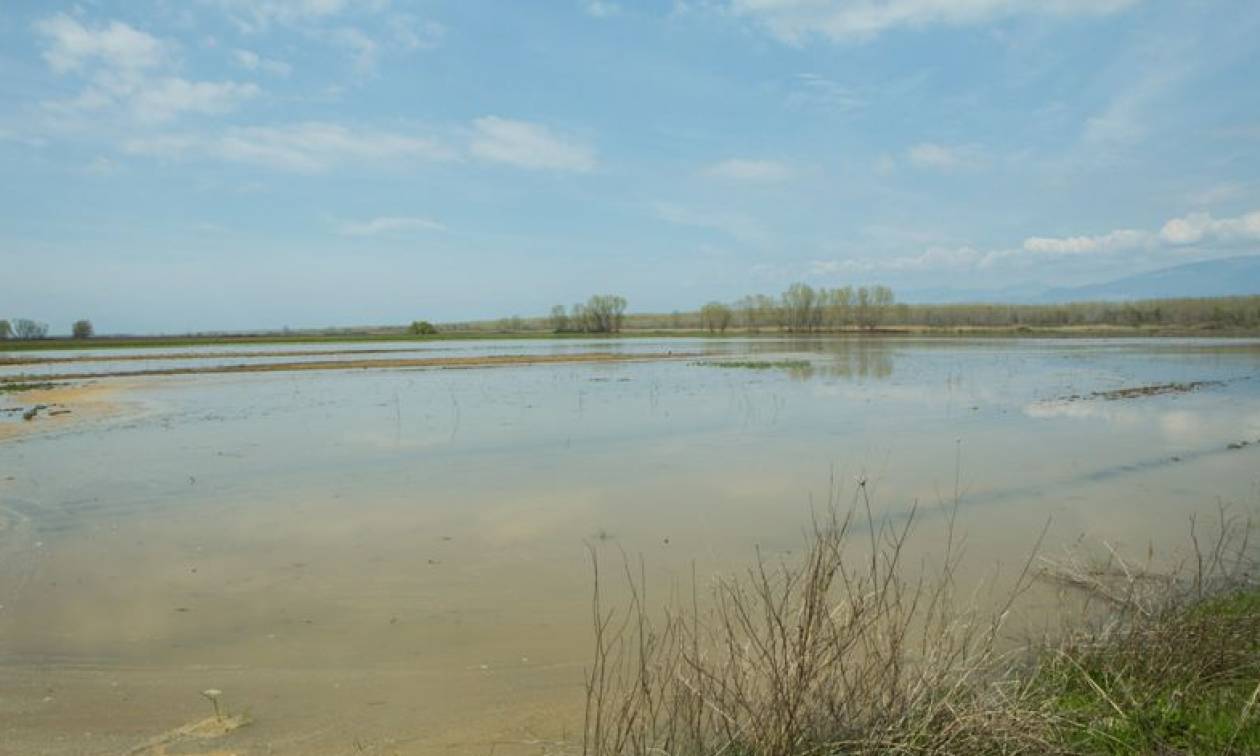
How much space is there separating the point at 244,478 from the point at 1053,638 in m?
11.5

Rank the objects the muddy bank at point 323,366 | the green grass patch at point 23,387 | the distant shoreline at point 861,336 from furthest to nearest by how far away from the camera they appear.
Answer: the distant shoreline at point 861,336 < the muddy bank at point 323,366 < the green grass patch at point 23,387

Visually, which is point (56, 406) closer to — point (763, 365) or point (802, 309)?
point (763, 365)

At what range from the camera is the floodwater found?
505 cm

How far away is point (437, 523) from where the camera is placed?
30.6 feet

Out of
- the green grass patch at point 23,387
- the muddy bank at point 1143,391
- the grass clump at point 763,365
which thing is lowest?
the muddy bank at point 1143,391

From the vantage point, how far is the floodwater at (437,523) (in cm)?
505

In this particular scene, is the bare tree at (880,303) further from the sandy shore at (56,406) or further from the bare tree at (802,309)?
the sandy shore at (56,406)

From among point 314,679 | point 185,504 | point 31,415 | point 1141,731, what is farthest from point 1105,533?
point 31,415

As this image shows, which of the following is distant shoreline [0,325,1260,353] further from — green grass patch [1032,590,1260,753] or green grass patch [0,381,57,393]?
green grass patch [1032,590,1260,753]

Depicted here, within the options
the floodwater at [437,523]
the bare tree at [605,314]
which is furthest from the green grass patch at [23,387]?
the bare tree at [605,314]

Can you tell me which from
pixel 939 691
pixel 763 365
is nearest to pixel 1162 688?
pixel 939 691

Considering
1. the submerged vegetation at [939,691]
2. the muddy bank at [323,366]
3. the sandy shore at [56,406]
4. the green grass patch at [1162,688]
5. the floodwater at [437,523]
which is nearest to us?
the submerged vegetation at [939,691]

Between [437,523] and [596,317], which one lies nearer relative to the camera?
[437,523]

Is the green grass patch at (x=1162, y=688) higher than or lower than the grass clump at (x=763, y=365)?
lower
